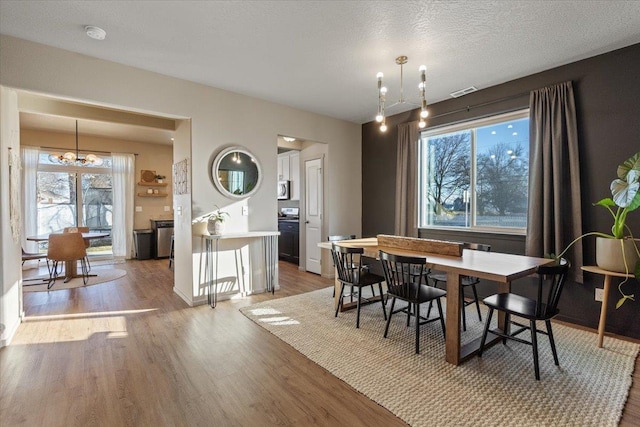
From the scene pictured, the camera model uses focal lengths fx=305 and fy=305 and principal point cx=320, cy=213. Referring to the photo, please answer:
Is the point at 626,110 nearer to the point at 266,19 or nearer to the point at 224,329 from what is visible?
the point at 266,19

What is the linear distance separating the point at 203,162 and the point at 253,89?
115cm

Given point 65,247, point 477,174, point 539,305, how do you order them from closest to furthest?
point 539,305 < point 477,174 < point 65,247

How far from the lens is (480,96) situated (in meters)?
3.94

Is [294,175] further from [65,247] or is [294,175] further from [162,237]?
[65,247]

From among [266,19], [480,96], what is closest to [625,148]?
[480,96]

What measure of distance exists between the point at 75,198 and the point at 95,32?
17.4 feet

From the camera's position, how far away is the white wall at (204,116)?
112 inches

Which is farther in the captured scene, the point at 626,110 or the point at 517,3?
the point at 626,110

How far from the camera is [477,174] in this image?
4105mm

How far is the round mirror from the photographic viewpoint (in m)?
3.97

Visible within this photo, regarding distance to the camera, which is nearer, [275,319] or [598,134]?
[598,134]

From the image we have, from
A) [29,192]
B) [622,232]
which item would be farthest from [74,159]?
[622,232]

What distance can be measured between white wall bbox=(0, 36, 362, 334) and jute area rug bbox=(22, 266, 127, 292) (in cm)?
174

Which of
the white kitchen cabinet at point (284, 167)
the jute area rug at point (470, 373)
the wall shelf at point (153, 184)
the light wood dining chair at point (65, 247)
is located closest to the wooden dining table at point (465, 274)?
the jute area rug at point (470, 373)
